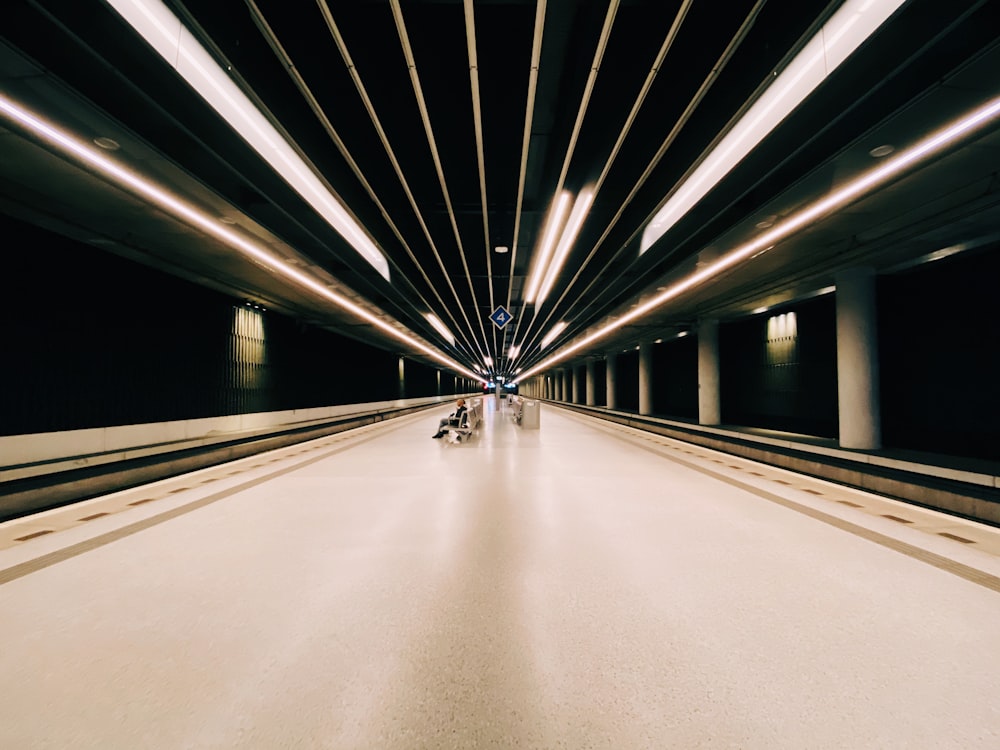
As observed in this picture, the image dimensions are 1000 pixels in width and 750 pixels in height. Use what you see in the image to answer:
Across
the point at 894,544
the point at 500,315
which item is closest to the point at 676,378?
the point at 500,315

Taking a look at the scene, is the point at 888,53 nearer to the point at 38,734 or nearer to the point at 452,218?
the point at 452,218

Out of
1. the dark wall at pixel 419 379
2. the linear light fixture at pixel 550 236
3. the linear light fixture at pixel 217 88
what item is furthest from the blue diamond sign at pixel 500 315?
the dark wall at pixel 419 379

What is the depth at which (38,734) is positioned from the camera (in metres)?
1.59

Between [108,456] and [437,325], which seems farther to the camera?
[437,325]

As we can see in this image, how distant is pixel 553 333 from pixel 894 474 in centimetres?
1753

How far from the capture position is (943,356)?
7371mm

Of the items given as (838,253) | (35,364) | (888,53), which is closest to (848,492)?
(838,253)

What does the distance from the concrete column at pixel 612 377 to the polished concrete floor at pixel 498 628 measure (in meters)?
21.6

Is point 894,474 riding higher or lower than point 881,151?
lower

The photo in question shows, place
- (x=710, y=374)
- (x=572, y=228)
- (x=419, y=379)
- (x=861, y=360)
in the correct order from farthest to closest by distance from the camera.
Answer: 1. (x=419, y=379)
2. (x=710, y=374)
3. (x=861, y=360)
4. (x=572, y=228)

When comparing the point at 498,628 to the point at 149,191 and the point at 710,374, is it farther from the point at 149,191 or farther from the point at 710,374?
the point at 710,374

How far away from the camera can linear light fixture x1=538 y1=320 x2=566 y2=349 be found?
1948cm

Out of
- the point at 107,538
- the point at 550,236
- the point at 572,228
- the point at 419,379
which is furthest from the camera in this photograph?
the point at 419,379

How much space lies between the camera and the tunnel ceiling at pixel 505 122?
3.48 metres
